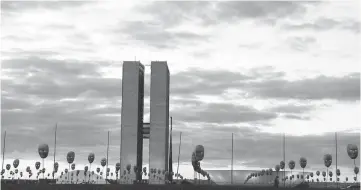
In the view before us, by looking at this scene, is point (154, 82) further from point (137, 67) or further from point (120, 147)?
point (120, 147)

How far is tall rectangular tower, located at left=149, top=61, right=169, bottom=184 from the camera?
172 metres

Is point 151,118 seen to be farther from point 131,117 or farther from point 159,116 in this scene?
point 131,117

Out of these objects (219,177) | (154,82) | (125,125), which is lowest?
(219,177)

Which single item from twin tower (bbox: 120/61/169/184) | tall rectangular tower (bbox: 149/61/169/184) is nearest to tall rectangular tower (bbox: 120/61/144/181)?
twin tower (bbox: 120/61/169/184)

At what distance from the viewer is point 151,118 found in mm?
175500

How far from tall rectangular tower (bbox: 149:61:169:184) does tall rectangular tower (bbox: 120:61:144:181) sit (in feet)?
15.3

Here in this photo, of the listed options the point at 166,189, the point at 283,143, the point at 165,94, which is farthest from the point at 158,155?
the point at 166,189

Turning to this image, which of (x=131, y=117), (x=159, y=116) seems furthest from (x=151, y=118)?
(x=131, y=117)

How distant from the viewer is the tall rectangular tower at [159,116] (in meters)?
172

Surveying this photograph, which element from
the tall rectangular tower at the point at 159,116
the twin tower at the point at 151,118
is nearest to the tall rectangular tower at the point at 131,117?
the twin tower at the point at 151,118

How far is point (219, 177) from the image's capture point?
19875 cm

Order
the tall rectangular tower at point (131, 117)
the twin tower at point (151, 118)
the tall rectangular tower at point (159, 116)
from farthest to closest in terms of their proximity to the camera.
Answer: the tall rectangular tower at point (131, 117), the twin tower at point (151, 118), the tall rectangular tower at point (159, 116)

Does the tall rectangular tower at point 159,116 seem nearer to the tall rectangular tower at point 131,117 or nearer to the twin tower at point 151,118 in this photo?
the twin tower at point 151,118

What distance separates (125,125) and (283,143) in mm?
42565
